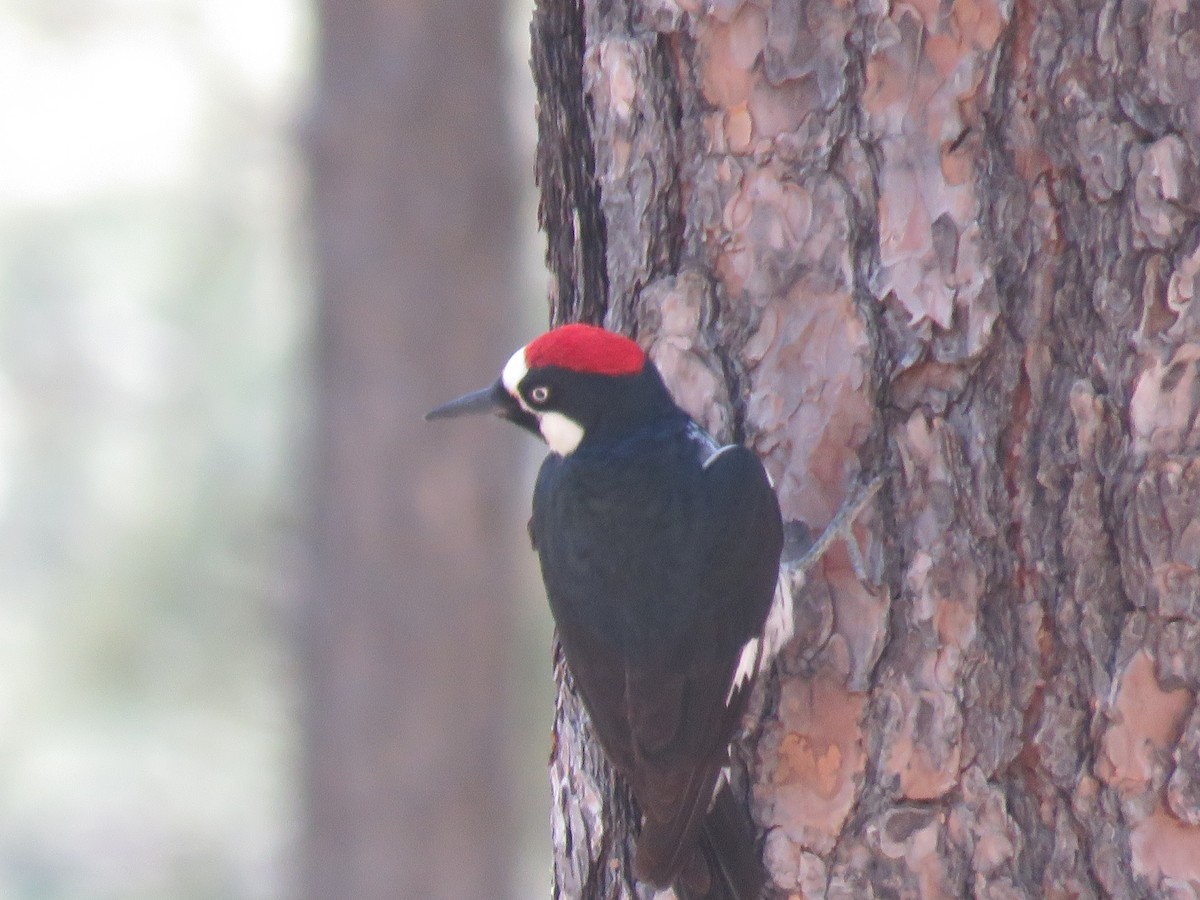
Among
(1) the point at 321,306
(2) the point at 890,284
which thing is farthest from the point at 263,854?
(2) the point at 890,284

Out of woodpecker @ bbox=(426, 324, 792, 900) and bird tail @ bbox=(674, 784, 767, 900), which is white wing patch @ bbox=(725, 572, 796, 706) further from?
bird tail @ bbox=(674, 784, 767, 900)

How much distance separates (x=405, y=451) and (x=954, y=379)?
3.39 meters

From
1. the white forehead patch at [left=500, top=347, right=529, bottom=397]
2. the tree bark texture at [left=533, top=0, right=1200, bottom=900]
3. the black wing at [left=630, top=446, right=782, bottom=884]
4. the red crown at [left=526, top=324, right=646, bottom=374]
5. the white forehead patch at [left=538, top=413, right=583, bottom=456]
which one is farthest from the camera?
the white forehead patch at [left=538, top=413, right=583, bottom=456]

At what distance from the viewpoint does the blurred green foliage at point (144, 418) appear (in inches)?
357

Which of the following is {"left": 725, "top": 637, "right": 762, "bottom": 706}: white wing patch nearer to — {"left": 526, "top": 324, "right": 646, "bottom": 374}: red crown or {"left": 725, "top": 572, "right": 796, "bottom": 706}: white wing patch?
{"left": 725, "top": 572, "right": 796, "bottom": 706}: white wing patch

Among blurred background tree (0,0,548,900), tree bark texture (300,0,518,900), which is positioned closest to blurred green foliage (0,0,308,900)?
blurred background tree (0,0,548,900)

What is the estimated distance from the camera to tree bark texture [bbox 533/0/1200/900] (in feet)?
6.98

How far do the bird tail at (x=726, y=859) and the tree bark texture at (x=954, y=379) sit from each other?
0.12 feet

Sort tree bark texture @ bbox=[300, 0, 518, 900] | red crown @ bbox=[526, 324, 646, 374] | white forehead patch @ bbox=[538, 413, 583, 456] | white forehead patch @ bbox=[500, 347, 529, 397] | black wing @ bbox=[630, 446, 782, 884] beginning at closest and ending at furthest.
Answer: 1. black wing @ bbox=[630, 446, 782, 884]
2. red crown @ bbox=[526, 324, 646, 374]
3. white forehead patch @ bbox=[500, 347, 529, 397]
4. white forehead patch @ bbox=[538, 413, 583, 456]
5. tree bark texture @ bbox=[300, 0, 518, 900]

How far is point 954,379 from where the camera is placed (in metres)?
2.25

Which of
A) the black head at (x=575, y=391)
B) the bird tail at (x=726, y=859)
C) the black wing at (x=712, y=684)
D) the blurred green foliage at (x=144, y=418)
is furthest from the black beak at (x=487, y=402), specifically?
the blurred green foliage at (x=144, y=418)

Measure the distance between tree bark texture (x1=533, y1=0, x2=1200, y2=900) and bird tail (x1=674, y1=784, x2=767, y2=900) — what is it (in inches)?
1.4

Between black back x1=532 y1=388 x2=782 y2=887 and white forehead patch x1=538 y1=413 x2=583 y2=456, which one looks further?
white forehead patch x1=538 y1=413 x2=583 y2=456

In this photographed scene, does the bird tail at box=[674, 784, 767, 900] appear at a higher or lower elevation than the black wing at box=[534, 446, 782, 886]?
lower
